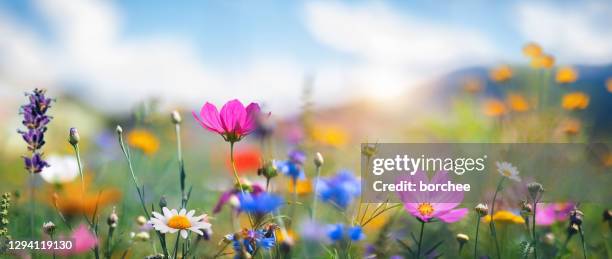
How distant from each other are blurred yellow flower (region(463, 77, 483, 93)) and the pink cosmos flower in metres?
2.03

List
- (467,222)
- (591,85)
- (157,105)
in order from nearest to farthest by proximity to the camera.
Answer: (467,222) < (157,105) < (591,85)

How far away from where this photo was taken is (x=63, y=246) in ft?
3.29

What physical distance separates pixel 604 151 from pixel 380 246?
105 cm

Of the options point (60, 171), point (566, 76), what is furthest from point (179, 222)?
point (566, 76)

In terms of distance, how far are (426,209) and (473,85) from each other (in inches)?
84.1

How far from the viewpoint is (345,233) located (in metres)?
0.98

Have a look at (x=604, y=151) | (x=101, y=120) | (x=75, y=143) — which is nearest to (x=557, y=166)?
(x=604, y=151)

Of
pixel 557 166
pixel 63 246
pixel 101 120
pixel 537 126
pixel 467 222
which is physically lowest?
pixel 63 246

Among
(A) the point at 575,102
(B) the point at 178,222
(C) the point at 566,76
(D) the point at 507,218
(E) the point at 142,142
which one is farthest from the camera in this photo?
(C) the point at 566,76

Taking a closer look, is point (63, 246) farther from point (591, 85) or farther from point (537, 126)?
point (591, 85)

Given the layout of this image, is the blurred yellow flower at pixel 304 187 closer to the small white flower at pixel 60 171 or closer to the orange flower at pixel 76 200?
the orange flower at pixel 76 200

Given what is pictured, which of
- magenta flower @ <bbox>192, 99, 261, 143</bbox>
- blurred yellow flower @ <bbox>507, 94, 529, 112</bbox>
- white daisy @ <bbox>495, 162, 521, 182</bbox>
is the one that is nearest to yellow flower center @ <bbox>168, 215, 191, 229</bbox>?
magenta flower @ <bbox>192, 99, 261, 143</bbox>

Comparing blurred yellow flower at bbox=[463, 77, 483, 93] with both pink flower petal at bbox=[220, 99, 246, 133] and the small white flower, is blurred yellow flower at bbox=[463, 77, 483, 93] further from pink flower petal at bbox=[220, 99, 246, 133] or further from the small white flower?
pink flower petal at bbox=[220, 99, 246, 133]

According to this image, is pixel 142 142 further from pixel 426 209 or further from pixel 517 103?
pixel 517 103
